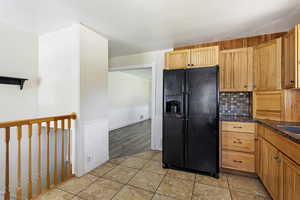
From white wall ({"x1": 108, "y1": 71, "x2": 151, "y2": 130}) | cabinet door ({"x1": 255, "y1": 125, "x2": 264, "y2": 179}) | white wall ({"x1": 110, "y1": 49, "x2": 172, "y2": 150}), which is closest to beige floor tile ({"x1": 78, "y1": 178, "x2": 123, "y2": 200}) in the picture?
white wall ({"x1": 110, "y1": 49, "x2": 172, "y2": 150})

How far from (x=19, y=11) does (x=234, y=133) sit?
3.60 meters

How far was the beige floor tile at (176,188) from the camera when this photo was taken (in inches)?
69.0

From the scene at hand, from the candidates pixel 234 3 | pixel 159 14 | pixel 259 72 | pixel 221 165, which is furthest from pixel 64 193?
pixel 259 72

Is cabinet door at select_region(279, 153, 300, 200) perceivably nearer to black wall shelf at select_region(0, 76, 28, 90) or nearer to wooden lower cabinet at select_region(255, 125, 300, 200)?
wooden lower cabinet at select_region(255, 125, 300, 200)

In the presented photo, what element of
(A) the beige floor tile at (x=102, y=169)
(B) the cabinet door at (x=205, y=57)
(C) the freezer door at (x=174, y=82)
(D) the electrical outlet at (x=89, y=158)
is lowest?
(A) the beige floor tile at (x=102, y=169)

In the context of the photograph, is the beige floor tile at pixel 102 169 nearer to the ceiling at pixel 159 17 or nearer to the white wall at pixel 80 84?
the white wall at pixel 80 84

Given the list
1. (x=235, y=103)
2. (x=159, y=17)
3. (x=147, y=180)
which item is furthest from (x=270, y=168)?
(x=159, y=17)

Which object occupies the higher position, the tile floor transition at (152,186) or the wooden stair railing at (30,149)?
the wooden stair railing at (30,149)

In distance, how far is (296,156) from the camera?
3.75 ft

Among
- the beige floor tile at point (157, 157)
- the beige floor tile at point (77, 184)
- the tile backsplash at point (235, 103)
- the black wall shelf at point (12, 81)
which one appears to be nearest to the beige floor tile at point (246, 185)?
the tile backsplash at point (235, 103)

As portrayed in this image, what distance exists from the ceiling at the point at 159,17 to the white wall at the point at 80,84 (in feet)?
0.72

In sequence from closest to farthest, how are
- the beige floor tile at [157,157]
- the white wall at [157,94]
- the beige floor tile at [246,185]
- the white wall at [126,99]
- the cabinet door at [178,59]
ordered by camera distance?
the beige floor tile at [246,185], the cabinet door at [178,59], the beige floor tile at [157,157], the white wall at [157,94], the white wall at [126,99]

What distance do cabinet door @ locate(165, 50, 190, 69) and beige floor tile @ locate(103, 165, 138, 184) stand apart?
1926 mm

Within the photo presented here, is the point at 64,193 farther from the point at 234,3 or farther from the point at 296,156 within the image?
the point at 234,3
